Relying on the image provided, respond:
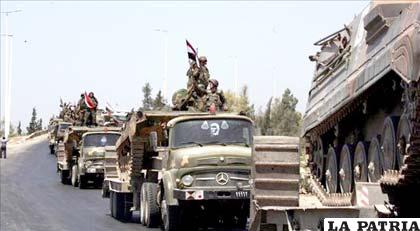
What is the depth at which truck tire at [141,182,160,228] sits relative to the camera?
17.1 m

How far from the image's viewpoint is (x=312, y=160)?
15.5 meters

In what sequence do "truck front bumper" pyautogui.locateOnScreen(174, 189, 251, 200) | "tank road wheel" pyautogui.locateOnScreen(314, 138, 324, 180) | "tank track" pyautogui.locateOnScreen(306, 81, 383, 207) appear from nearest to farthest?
"tank track" pyautogui.locateOnScreen(306, 81, 383, 207) → "tank road wheel" pyautogui.locateOnScreen(314, 138, 324, 180) → "truck front bumper" pyautogui.locateOnScreen(174, 189, 251, 200)

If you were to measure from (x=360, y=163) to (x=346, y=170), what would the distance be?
0.71 meters

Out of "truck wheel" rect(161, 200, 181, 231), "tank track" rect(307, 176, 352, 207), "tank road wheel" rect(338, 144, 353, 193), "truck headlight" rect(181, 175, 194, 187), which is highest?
"tank road wheel" rect(338, 144, 353, 193)

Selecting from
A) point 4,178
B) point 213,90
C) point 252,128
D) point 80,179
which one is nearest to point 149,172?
point 213,90

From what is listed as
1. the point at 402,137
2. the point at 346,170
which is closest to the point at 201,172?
the point at 346,170

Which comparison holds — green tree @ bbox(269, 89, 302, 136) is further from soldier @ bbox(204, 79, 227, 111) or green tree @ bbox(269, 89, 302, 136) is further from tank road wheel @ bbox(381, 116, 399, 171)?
tank road wheel @ bbox(381, 116, 399, 171)

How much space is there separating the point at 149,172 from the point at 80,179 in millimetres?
12491

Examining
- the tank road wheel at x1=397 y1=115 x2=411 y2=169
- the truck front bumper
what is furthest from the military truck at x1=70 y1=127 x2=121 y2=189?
the tank road wheel at x1=397 y1=115 x2=411 y2=169

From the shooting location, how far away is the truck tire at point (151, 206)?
17062mm

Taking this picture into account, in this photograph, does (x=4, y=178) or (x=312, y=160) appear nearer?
(x=312, y=160)

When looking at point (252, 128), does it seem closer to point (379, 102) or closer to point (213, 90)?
point (213, 90)

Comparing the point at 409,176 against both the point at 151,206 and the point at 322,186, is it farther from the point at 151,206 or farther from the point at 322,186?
the point at 151,206

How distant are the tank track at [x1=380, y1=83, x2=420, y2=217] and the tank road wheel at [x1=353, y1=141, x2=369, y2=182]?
1086 mm
